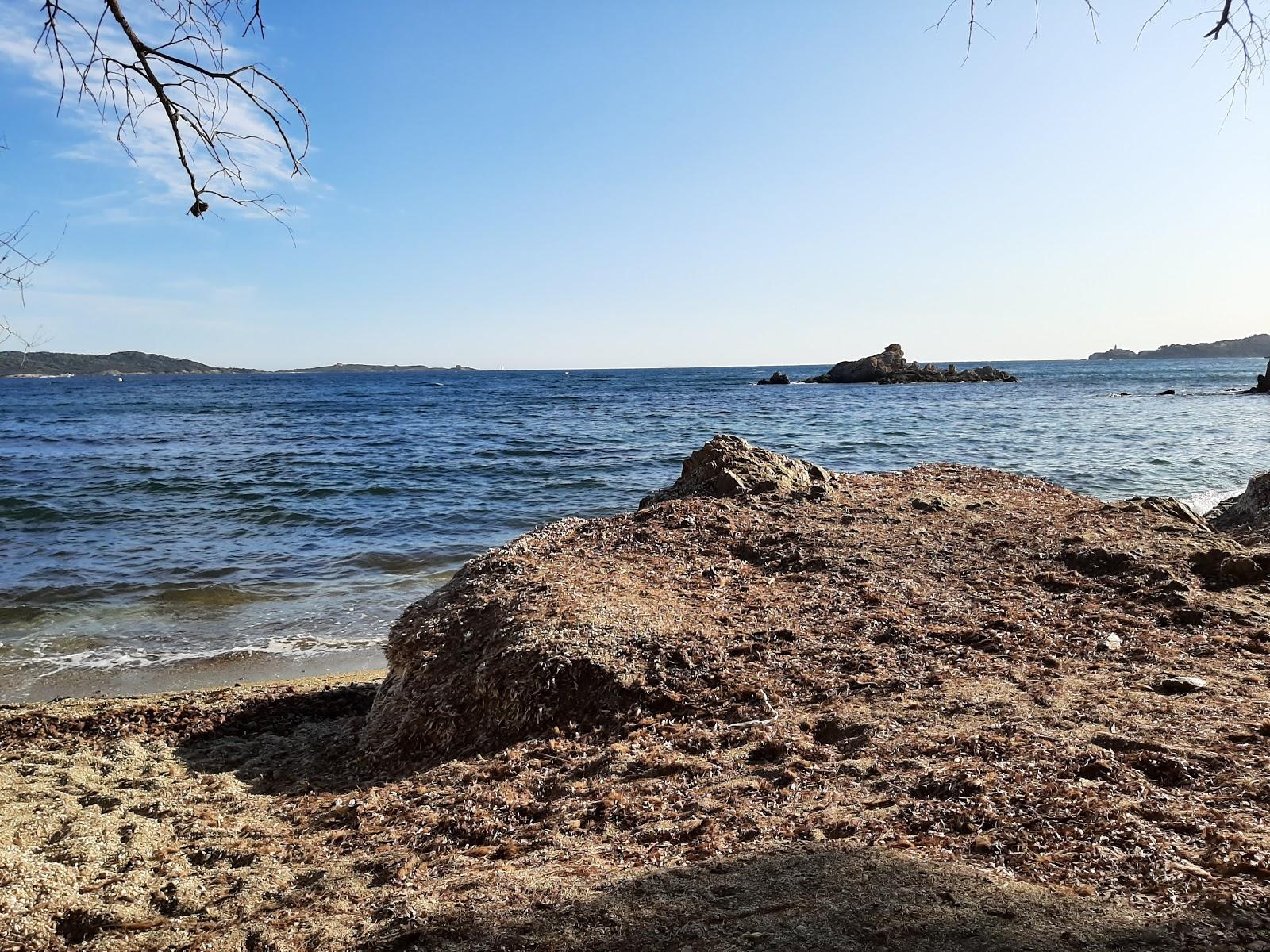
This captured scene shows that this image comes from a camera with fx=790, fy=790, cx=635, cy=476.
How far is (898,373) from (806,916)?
239ft

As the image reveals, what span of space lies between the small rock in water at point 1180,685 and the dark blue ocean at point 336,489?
6422 millimetres

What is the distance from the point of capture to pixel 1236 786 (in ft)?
8.87

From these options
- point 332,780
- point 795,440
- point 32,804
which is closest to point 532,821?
point 332,780

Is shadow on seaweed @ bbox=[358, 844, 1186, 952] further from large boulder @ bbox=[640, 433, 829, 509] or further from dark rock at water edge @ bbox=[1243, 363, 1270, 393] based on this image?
dark rock at water edge @ bbox=[1243, 363, 1270, 393]

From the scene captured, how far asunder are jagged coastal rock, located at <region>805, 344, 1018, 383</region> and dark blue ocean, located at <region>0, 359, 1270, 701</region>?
91.9ft

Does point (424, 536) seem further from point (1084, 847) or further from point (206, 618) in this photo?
point (1084, 847)

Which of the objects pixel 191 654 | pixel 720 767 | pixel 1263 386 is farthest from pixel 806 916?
pixel 1263 386

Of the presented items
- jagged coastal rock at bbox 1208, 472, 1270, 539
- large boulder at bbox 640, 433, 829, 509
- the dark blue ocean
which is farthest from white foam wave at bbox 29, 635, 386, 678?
jagged coastal rock at bbox 1208, 472, 1270, 539

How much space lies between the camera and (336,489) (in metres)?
16.8

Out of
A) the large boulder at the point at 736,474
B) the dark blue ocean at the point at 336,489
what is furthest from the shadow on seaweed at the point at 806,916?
the dark blue ocean at the point at 336,489

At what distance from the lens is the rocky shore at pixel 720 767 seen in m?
2.26

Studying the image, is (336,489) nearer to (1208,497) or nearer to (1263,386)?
(1208,497)

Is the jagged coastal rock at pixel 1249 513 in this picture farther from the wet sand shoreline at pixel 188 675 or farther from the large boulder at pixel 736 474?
the wet sand shoreline at pixel 188 675

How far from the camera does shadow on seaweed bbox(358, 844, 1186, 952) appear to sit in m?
1.98
